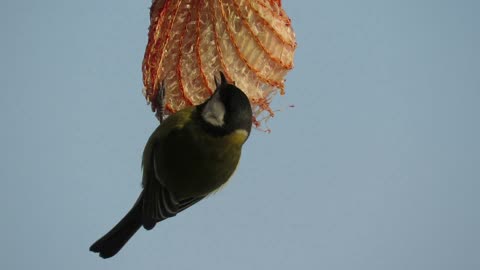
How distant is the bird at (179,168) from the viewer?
199 cm

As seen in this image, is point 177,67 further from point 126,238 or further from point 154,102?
point 126,238

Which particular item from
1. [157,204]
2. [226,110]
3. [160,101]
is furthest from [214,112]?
[157,204]

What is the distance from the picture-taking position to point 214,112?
1.87m

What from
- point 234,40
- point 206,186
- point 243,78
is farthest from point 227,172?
point 234,40

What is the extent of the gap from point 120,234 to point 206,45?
72cm

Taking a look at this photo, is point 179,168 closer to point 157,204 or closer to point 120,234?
point 157,204

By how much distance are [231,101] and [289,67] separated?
0.43 metres

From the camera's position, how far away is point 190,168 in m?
2.05

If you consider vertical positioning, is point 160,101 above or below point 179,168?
above

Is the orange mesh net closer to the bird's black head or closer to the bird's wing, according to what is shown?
the bird's black head

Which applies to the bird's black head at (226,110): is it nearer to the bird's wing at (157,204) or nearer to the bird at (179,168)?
the bird at (179,168)

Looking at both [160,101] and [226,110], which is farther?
[160,101]

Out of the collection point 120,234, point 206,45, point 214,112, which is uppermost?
point 206,45

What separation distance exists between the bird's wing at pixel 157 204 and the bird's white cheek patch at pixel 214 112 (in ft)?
1.00
